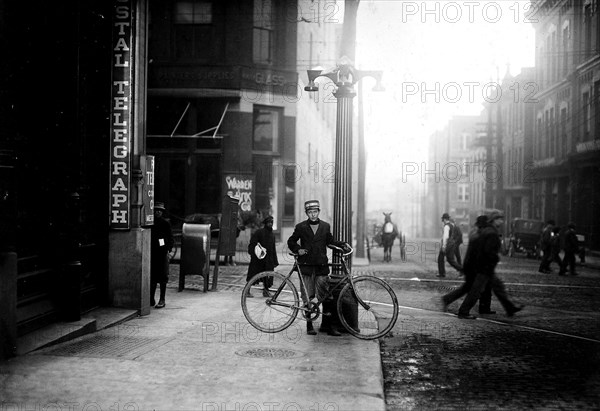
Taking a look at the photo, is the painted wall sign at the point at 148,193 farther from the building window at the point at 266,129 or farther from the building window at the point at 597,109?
the building window at the point at 597,109

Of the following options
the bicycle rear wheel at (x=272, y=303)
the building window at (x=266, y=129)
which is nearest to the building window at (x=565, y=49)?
the building window at (x=266, y=129)

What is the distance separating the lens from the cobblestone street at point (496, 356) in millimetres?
6453

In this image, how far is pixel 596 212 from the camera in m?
34.2

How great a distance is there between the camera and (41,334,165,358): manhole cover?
7.66 meters

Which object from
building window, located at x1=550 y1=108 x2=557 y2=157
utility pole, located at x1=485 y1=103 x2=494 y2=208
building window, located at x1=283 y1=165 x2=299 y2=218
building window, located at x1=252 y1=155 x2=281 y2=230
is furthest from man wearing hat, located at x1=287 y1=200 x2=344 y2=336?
utility pole, located at x1=485 y1=103 x2=494 y2=208

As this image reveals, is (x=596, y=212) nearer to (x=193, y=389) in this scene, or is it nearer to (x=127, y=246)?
(x=127, y=246)

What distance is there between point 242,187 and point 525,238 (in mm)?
14727

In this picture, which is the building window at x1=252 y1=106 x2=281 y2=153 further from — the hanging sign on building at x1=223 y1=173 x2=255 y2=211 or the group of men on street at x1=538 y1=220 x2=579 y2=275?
the group of men on street at x1=538 y1=220 x2=579 y2=275

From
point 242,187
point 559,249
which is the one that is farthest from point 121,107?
point 559,249

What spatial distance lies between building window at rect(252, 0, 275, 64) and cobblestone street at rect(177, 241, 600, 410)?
14533 millimetres

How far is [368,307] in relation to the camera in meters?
9.01

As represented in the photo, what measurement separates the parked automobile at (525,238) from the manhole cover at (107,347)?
2632 centimetres

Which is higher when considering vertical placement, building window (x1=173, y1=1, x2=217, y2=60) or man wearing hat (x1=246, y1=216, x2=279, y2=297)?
building window (x1=173, y1=1, x2=217, y2=60)

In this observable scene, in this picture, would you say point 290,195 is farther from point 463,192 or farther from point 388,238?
point 463,192
